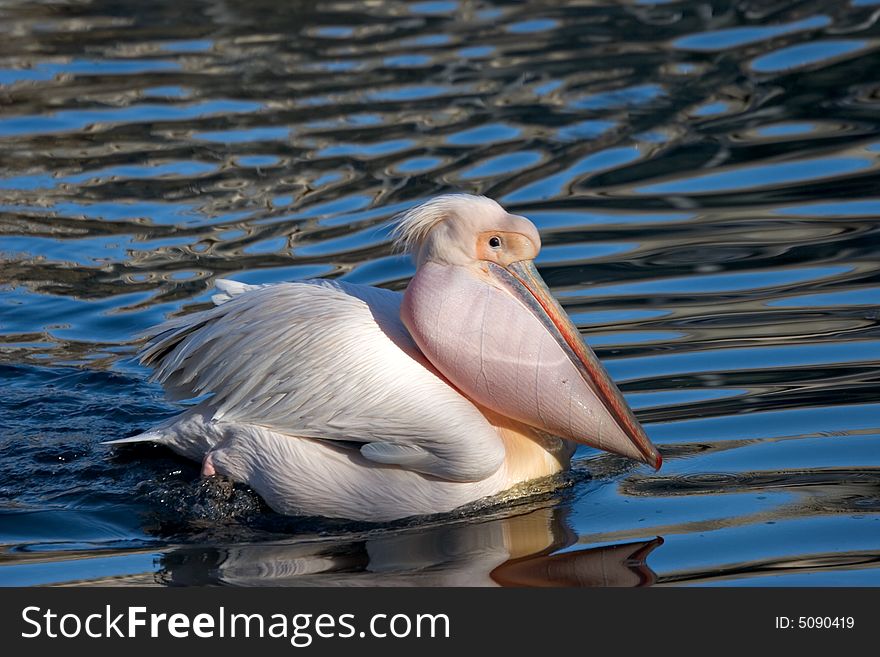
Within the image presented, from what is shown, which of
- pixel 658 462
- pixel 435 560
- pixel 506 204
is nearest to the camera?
pixel 435 560

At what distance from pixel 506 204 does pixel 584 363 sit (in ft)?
10.2

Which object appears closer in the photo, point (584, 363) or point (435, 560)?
point (435, 560)

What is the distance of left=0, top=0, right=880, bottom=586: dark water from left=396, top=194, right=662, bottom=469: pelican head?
0.26 metres

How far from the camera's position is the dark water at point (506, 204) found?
4.04 metres

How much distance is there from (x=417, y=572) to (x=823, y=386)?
1.84 meters

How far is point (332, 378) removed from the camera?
4.30 metres

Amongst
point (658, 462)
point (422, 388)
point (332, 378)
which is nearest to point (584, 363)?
point (658, 462)

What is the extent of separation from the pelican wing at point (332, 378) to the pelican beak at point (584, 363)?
0.34 meters

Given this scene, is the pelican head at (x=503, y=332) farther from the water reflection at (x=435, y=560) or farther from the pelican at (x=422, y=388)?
the water reflection at (x=435, y=560)

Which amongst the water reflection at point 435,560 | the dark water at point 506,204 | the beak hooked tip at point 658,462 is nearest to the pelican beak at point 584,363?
the beak hooked tip at point 658,462

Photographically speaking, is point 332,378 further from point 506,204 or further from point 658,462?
point 506,204

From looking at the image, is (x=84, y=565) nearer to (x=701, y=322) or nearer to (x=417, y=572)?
(x=417, y=572)

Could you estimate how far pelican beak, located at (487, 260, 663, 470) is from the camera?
4.25 m

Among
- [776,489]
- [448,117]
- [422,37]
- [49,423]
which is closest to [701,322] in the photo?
[776,489]
